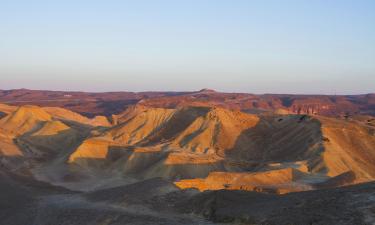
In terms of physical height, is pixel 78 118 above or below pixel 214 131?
below

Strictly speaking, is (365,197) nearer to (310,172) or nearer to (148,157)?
(310,172)

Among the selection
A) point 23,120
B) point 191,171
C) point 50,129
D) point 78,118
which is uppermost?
point 23,120

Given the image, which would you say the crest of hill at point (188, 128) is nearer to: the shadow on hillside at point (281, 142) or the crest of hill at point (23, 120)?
the shadow on hillside at point (281, 142)

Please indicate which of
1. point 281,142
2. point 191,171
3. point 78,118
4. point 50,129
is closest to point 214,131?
point 281,142

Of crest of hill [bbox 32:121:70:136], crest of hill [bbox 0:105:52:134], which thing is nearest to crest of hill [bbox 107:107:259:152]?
crest of hill [bbox 32:121:70:136]

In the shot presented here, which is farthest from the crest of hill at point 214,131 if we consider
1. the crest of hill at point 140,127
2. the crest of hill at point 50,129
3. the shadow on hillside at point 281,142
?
the crest of hill at point 50,129

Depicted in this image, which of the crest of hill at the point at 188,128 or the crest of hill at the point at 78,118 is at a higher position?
the crest of hill at the point at 188,128

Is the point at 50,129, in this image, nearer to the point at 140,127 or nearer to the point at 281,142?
the point at 140,127
